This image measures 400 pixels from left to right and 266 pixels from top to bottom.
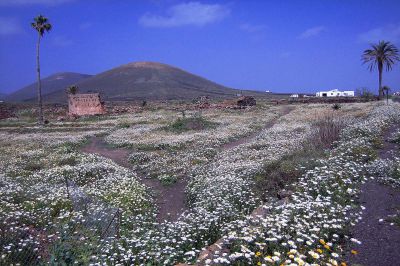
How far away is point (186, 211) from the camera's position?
11.7 metres

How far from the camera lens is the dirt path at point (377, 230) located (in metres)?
6.98

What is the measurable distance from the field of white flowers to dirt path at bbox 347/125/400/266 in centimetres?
30

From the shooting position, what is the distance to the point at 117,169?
19.8 metres

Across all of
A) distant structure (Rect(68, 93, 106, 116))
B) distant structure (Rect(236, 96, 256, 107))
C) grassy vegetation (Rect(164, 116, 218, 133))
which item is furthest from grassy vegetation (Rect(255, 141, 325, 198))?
distant structure (Rect(236, 96, 256, 107))

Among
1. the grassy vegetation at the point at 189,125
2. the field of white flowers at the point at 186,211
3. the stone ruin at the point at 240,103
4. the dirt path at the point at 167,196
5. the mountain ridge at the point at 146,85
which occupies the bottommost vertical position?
the dirt path at the point at 167,196

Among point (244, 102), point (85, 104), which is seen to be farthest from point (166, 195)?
point (244, 102)

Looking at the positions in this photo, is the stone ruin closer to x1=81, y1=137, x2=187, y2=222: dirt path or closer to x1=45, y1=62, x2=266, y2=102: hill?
x1=81, y1=137, x2=187, y2=222: dirt path

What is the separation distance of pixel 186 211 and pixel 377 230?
556cm

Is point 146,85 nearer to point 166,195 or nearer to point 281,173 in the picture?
point 166,195

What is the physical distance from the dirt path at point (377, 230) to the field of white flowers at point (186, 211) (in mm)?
300

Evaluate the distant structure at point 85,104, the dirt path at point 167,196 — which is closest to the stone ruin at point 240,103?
the distant structure at point 85,104

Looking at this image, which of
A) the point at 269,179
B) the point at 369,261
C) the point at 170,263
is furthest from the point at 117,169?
the point at 369,261

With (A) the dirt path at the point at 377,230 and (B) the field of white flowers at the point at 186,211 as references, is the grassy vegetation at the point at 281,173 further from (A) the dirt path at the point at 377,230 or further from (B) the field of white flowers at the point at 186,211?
(A) the dirt path at the point at 377,230

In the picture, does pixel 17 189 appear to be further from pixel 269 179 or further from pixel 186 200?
pixel 269 179
